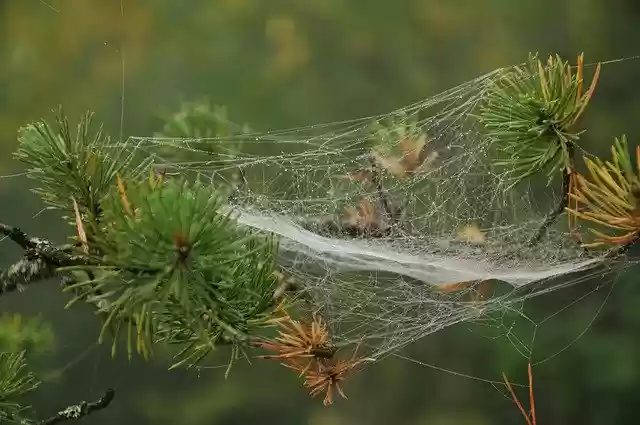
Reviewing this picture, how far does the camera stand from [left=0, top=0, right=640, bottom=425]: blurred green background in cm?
84

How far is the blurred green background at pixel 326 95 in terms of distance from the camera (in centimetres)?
84

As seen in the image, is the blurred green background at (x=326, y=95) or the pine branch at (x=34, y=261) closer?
the pine branch at (x=34, y=261)

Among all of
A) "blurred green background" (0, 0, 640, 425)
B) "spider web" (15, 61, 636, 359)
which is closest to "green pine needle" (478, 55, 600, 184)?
"spider web" (15, 61, 636, 359)

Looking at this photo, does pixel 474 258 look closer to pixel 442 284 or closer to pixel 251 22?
pixel 442 284

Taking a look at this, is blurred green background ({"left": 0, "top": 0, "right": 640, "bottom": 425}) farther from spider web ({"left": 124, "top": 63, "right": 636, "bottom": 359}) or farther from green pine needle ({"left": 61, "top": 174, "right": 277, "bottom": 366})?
green pine needle ({"left": 61, "top": 174, "right": 277, "bottom": 366})

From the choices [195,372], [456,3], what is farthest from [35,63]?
[456,3]

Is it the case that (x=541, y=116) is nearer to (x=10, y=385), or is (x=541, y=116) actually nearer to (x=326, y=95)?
(x=10, y=385)

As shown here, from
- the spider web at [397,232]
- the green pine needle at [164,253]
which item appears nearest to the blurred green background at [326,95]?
the spider web at [397,232]

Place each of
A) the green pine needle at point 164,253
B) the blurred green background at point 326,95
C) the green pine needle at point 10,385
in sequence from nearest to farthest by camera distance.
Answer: the green pine needle at point 164,253
the green pine needle at point 10,385
the blurred green background at point 326,95

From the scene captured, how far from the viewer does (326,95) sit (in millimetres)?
889

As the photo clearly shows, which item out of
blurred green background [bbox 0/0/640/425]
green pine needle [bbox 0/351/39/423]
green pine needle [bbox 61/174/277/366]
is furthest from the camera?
blurred green background [bbox 0/0/640/425]

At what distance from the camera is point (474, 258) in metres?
0.44

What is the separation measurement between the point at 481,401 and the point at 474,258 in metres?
0.49

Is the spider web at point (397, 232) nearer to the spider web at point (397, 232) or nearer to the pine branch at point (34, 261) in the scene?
the spider web at point (397, 232)
